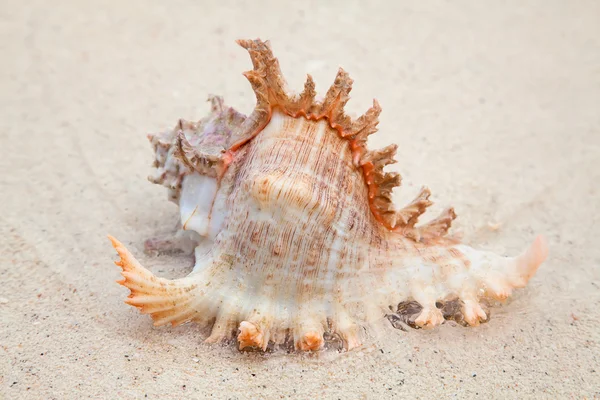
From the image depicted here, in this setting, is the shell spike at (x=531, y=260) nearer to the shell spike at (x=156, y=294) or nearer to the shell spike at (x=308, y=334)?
the shell spike at (x=308, y=334)

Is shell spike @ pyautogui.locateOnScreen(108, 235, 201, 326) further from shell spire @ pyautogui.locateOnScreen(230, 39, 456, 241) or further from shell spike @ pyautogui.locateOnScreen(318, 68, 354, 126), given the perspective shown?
shell spike @ pyautogui.locateOnScreen(318, 68, 354, 126)

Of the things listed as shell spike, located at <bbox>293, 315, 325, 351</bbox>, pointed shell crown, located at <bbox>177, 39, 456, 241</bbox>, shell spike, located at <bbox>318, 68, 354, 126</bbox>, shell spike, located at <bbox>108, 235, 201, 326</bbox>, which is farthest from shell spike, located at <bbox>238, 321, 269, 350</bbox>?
shell spike, located at <bbox>318, 68, 354, 126</bbox>

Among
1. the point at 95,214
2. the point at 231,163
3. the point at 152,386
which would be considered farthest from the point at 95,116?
the point at 152,386

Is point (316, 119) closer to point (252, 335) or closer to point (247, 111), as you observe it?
point (252, 335)

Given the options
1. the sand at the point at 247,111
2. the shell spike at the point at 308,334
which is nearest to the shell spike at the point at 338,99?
the shell spike at the point at 308,334

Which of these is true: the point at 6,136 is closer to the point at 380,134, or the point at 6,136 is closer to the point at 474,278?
the point at 380,134
